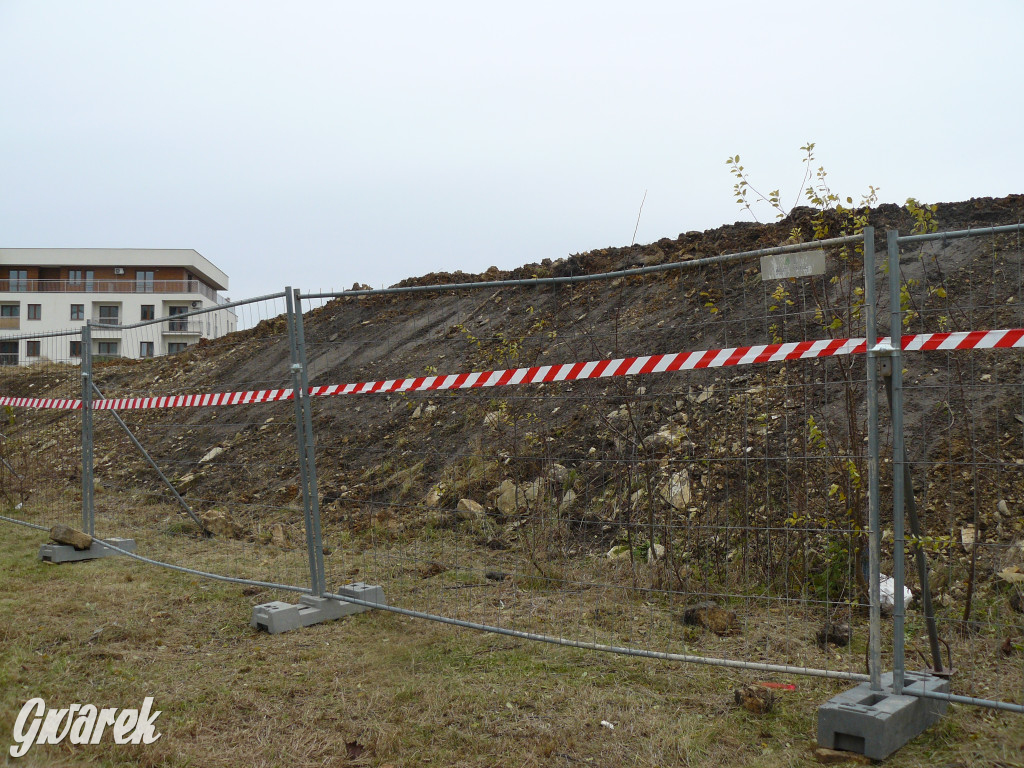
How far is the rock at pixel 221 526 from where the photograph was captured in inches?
341

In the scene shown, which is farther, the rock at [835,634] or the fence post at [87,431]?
the fence post at [87,431]

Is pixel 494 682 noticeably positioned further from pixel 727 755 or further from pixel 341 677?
pixel 727 755

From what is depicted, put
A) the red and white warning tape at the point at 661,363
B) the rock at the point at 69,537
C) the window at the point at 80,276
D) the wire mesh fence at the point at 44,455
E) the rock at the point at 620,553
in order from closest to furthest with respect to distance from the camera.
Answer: the red and white warning tape at the point at 661,363 → the rock at the point at 620,553 → the rock at the point at 69,537 → the wire mesh fence at the point at 44,455 → the window at the point at 80,276

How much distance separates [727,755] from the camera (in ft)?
11.3

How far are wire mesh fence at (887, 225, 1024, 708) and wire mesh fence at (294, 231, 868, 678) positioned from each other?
418 mm

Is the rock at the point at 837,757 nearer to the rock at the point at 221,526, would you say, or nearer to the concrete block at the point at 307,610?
the concrete block at the point at 307,610

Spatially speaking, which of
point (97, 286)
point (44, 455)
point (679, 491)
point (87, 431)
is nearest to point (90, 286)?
point (97, 286)

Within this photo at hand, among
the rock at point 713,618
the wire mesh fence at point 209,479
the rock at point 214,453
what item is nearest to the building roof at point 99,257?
the wire mesh fence at point 209,479

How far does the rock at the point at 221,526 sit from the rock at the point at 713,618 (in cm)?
545

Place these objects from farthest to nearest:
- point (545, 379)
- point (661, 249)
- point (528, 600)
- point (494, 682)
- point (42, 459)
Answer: point (661, 249)
point (42, 459)
point (528, 600)
point (545, 379)
point (494, 682)

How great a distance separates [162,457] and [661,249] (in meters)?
8.74

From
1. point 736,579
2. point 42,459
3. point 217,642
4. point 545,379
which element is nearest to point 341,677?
point 217,642

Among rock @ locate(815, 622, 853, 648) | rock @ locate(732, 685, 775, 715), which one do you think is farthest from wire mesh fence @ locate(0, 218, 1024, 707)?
rock @ locate(732, 685, 775, 715)

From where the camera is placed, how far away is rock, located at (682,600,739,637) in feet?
16.2
